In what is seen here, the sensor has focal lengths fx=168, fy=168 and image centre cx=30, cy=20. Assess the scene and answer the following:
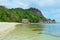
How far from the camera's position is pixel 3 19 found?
252 feet

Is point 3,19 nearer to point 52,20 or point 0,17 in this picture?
point 0,17

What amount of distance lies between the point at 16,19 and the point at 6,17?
1295 cm

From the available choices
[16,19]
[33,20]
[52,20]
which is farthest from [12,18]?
[52,20]

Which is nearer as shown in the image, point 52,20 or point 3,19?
point 3,19

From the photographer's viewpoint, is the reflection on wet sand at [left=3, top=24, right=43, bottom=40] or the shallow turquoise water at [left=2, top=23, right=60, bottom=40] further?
the shallow turquoise water at [left=2, top=23, right=60, bottom=40]

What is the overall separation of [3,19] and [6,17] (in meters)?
2.47

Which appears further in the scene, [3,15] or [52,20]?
[52,20]

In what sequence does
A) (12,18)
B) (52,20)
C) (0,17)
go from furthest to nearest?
(52,20), (12,18), (0,17)

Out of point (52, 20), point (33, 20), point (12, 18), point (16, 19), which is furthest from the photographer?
point (52, 20)

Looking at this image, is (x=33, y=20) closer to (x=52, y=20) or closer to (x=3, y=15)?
(x=3, y=15)

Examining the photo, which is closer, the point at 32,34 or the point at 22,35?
the point at 22,35

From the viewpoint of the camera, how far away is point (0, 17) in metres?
75.8

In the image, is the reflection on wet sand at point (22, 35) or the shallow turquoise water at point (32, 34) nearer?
the reflection on wet sand at point (22, 35)

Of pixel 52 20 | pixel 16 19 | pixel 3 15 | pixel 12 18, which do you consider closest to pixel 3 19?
pixel 3 15
